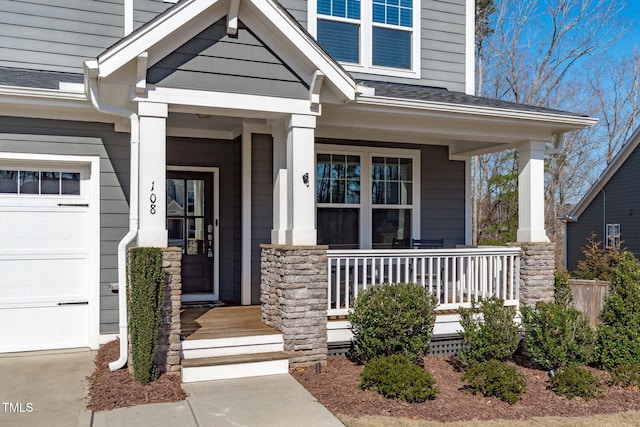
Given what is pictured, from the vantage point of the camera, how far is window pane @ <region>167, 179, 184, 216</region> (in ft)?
26.5

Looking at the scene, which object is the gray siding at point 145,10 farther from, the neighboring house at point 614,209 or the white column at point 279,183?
the neighboring house at point 614,209

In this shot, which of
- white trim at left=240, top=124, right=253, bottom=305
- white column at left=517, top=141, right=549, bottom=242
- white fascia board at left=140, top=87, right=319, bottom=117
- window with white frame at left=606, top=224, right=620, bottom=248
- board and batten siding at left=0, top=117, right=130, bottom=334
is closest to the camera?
white fascia board at left=140, top=87, right=319, bottom=117

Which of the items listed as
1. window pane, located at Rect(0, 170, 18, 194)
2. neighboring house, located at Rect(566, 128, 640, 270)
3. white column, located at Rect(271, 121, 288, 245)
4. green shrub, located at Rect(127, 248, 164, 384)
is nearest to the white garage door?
window pane, located at Rect(0, 170, 18, 194)

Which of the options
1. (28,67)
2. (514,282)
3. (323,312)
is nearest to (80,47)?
(28,67)

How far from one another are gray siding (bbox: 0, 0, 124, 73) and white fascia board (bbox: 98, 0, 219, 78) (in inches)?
105

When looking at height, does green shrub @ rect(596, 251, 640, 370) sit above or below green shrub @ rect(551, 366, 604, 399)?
above

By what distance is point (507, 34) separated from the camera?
22312 millimetres

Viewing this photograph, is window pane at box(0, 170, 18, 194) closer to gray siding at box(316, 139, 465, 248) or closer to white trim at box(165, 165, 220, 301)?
white trim at box(165, 165, 220, 301)

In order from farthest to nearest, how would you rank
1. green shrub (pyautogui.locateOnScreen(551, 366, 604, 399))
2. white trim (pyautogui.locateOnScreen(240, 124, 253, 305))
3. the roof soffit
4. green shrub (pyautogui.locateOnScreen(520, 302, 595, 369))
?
white trim (pyautogui.locateOnScreen(240, 124, 253, 305)) → green shrub (pyautogui.locateOnScreen(520, 302, 595, 369)) → green shrub (pyautogui.locateOnScreen(551, 366, 604, 399)) → the roof soffit

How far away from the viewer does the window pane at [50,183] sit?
22.2ft

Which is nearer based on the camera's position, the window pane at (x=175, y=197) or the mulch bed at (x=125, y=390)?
the mulch bed at (x=125, y=390)

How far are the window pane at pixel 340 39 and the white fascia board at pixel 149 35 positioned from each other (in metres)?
3.29

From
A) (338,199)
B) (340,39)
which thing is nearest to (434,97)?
(340,39)

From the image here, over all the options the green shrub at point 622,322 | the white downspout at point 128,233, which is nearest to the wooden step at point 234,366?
the white downspout at point 128,233
